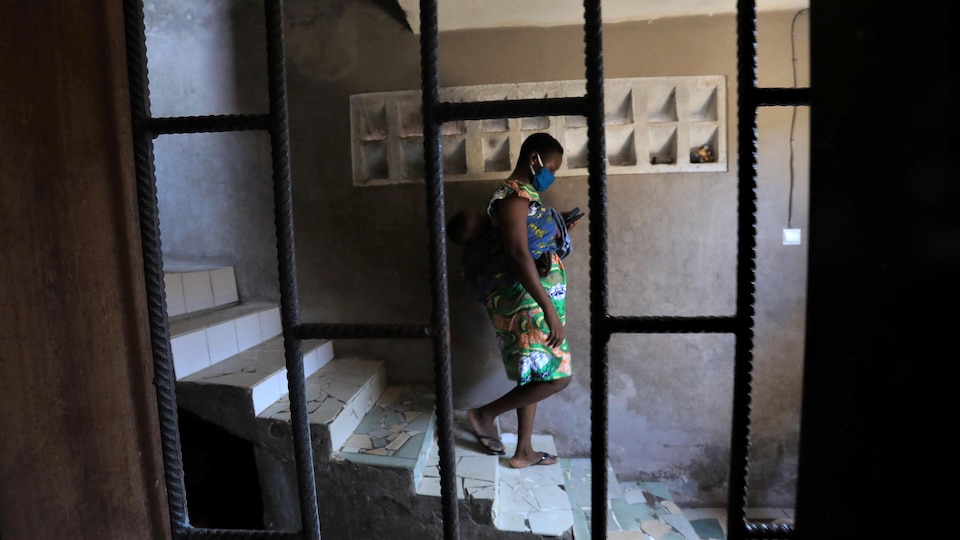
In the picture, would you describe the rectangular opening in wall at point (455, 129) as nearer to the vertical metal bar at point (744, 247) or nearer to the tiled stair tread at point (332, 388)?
the tiled stair tread at point (332, 388)

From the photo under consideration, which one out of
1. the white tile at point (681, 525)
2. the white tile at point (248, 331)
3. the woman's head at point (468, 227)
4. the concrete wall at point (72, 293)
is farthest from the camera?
the white tile at point (248, 331)

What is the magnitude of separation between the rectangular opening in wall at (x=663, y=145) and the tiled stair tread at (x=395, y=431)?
1.60 metres

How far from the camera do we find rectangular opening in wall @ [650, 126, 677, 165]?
85.9 inches

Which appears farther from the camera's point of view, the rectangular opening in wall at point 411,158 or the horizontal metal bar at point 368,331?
the rectangular opening in wall at point 411,158

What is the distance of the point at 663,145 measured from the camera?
7.29 feet

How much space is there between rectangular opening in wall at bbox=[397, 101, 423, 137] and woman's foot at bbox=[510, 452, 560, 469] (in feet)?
5.21

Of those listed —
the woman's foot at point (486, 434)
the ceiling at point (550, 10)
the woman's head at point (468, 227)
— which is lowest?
the woman's foot at point (486, 434)

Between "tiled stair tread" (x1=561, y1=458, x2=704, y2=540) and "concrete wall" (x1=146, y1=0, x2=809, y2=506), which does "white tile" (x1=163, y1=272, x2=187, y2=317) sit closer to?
"concrete wall" (x1=146, y1=0, x2=809, y2=506)

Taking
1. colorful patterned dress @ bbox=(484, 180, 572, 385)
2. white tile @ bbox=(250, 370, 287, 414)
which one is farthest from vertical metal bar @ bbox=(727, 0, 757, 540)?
white tile @ bbox=(250, 370, 287, 414)

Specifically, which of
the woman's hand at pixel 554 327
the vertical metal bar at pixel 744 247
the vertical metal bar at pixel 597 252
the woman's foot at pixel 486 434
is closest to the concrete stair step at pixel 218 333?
the woman's foot at pixel 486 434

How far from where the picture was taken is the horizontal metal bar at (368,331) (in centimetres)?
52

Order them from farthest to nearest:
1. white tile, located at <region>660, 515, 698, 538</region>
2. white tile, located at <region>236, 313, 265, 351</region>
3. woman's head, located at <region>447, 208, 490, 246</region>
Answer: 1. white tile, located at <region>236, 313, 265, 351</region>
2. white tile, located at <region>660, 515, 698, 538</region>
3. woman's head, located at <region>447, 208, 490, 246</region>

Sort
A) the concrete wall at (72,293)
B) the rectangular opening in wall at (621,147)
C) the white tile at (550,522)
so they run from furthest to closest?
the rectangular opening in wall at (621,147), the white tile at (550,522), the concrete wall at (72,293)

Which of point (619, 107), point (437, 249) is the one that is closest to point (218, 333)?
point (437, 249)
